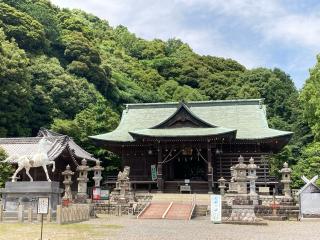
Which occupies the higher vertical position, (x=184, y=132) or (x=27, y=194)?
(x=184, y=132)

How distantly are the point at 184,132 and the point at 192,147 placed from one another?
1398mm

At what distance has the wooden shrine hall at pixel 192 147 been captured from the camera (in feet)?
107

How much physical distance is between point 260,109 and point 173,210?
18.5m

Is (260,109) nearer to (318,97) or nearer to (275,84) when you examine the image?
(318,97)

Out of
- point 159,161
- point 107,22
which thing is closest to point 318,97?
point 159,161

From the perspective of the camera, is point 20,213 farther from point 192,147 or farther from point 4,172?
point 192,147

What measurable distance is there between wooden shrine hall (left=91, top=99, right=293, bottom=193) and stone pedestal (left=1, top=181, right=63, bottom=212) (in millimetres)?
12549

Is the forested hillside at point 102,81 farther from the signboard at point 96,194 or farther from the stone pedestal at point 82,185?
the stone pedestal at point 82,185

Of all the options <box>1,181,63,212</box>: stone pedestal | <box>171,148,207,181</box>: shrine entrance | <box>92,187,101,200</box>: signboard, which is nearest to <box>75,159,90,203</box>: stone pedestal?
<box>92,187,101,200</box>: signboard

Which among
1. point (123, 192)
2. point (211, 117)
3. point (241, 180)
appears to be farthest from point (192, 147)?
point (241, 180)

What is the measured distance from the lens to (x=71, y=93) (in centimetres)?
5822

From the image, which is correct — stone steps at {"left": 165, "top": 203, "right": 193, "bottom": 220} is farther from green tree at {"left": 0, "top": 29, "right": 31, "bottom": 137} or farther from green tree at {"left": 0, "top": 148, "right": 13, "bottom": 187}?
green tree at {"left": 0, "top": 29, "right": 31, "bottom": 137}

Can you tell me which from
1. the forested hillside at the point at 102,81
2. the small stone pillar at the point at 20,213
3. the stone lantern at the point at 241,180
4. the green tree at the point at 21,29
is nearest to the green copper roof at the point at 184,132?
the stone lantern at the point at 241,180

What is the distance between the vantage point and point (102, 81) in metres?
68.4
